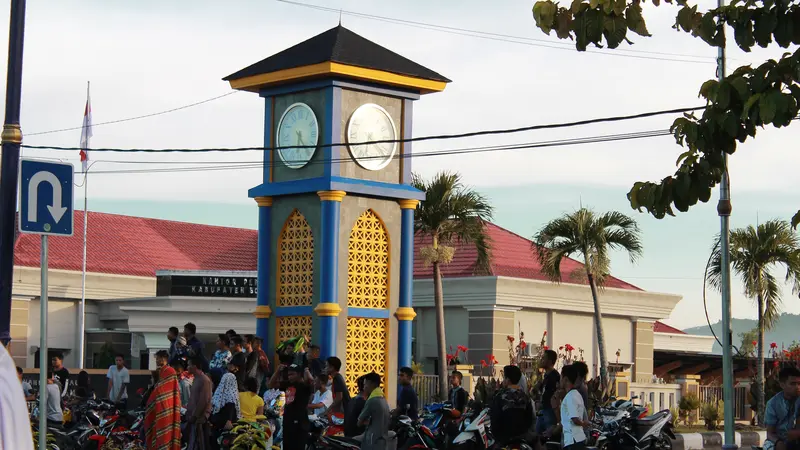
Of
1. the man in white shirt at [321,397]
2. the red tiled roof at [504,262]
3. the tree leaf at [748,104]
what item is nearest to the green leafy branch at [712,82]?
the tree leaf at [748,104]

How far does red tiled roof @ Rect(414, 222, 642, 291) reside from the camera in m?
35.8

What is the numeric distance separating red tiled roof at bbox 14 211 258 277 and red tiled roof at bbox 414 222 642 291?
32.6 feet

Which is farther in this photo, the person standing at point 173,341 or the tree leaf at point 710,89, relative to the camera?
the person standing at point 173,341

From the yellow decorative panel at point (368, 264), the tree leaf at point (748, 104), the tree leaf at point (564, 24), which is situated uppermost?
the tree leaf at point (564, 24)

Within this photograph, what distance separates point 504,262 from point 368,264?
15.0 meters

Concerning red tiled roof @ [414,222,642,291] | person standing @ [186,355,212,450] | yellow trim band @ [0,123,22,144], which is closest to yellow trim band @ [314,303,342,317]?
person standing @ [186,355,212,450]

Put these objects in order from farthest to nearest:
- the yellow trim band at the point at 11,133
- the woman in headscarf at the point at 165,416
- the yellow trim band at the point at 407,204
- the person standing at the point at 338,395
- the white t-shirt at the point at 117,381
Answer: the yellow trim band at the point at 407,204 < the white t-shirt at the point at 117,381 < the person standing at the point at 338,395 < the woman in headscarf at the point at 165,416 < the yellow trim band at the point at 11,133

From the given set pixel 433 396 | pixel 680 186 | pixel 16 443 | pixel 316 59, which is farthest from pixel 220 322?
pixel 16 443

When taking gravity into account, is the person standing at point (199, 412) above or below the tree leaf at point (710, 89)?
below

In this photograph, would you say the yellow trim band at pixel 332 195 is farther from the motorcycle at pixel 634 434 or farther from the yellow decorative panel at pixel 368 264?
the motorcycle at pixel 634 434

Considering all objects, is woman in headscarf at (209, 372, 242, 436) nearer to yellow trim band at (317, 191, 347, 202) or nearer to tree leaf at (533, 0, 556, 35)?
yellow trim band at (317, 191, 347, 202)

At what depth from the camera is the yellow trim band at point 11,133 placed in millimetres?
13367

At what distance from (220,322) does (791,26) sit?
29799 mm

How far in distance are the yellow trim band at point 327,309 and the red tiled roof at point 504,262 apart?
1205cm
